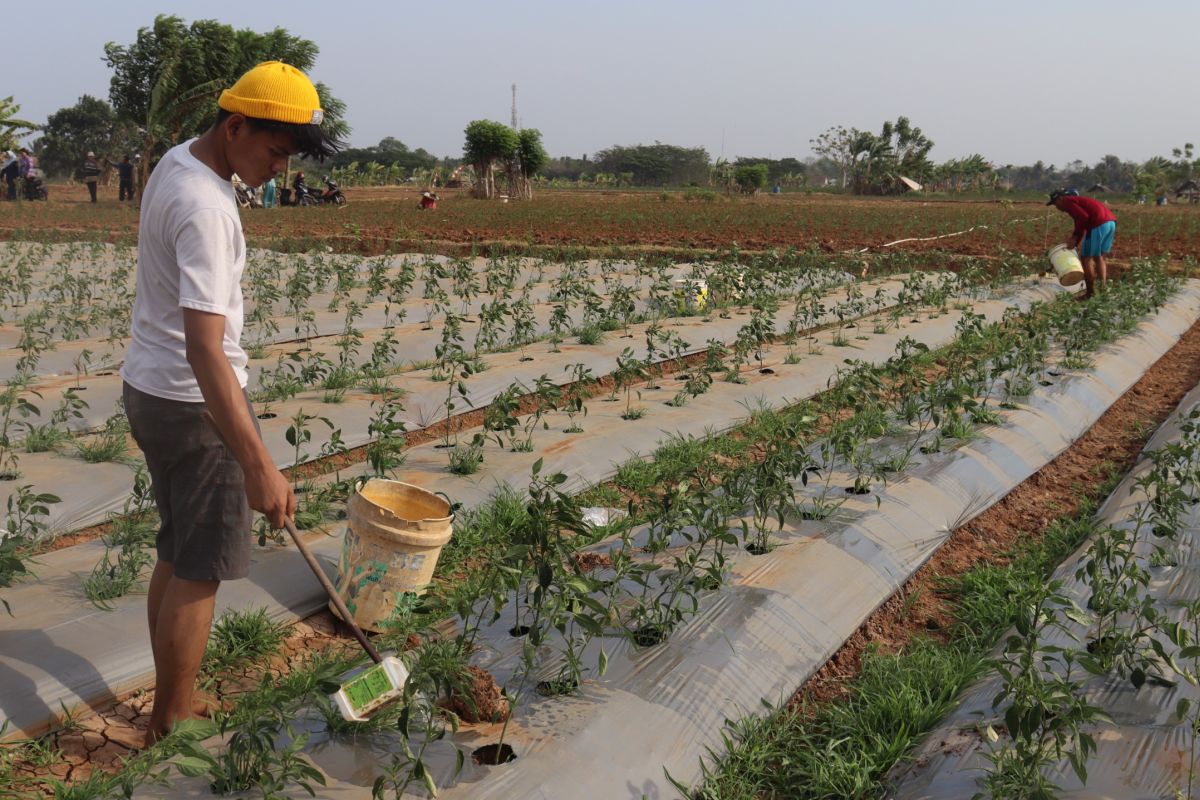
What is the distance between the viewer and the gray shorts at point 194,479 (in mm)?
2137

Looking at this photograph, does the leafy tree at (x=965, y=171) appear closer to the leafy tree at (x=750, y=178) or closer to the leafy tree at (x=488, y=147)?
the leafy tree at (x=750, y=178)

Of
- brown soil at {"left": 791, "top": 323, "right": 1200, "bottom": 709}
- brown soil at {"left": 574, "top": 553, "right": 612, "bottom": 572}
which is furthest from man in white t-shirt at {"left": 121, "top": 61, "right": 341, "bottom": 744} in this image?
brown soil at {"left": 791, "top": 323, "right": 1200, "bottom": 709}

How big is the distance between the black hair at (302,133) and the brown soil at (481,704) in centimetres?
134

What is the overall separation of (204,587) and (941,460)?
3.61m

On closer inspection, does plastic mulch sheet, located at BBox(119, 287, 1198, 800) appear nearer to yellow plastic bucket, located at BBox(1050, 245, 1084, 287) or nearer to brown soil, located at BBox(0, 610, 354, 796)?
brown soil, located at BBox(0, 610, 354, 796)

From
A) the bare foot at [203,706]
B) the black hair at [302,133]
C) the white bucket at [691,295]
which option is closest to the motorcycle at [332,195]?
the white bucket at [691,295]

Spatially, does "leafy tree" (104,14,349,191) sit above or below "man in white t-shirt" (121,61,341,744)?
above

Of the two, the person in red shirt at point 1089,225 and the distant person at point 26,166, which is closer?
the person in red shirt at point 1089,225

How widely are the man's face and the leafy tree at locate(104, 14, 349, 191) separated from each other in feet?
81.0

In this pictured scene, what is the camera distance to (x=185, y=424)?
84.0 inches

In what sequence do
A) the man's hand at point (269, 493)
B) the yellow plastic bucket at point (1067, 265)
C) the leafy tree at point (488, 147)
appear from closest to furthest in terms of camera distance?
the man's hand at point (269, 493) → the yellow plastic bucket at point (1067, 265) → the leafy tree at point (488, 147)

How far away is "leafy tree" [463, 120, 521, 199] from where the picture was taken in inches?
1260

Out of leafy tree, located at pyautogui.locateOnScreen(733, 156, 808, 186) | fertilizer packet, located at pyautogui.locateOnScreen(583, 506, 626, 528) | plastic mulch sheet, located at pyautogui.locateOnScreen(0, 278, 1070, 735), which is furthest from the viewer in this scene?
leafy tree, located at pyautogui.locateOnScreen(733, 156, 808, 186)

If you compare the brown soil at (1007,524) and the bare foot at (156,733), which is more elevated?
the bare foot at (156,733)
